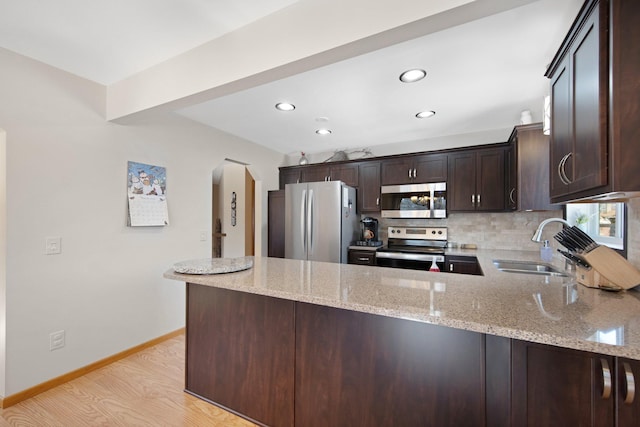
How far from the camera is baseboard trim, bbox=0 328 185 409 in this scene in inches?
74.0

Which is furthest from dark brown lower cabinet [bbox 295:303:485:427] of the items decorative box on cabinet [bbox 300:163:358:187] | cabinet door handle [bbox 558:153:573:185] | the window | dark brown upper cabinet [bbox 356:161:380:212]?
decorative box on cabinet [bbox 300:163:358:187]

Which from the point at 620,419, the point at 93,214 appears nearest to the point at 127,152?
the point at 93,214

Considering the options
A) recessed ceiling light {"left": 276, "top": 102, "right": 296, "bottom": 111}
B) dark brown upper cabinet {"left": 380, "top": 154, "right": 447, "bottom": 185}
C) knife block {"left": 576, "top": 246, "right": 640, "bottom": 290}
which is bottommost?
knife block {"left": 576, "top": 246, "right": 640, "bottom": 290}

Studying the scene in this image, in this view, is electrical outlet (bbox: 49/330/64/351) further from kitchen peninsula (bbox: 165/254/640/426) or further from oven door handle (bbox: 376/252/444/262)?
oven door handle (bbox: 376/252/444/262)

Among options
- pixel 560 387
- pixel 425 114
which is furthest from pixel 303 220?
pixel 560 387

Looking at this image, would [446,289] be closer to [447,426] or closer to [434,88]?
[447,426]

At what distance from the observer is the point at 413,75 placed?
218 cm

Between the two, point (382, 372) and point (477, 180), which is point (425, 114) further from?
point (382, 372)

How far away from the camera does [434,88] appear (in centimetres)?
240

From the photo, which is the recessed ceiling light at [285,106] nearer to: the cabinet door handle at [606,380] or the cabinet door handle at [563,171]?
the cabinet door handle at [563,171]

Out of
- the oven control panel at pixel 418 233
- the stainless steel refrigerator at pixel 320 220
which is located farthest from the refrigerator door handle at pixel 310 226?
the oven control panel at pixel 418 233

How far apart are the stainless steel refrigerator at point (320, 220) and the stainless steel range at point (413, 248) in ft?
1.71

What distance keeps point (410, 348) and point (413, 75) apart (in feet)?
6.32

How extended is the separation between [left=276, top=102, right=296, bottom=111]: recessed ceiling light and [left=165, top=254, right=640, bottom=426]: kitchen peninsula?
166 cm
